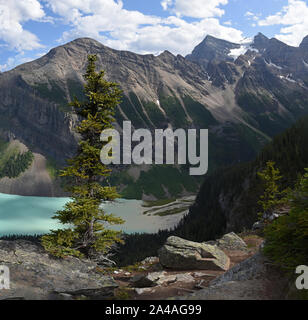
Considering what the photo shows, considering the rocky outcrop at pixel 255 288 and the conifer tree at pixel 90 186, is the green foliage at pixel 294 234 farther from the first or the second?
the conifer tree at pixel 90 186

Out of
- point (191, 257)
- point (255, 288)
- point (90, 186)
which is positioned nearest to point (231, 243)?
point (191, 257)

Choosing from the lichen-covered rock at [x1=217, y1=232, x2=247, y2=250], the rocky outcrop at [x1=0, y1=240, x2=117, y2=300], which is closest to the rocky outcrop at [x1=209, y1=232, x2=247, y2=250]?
the lichen-covered rock at [x1=217, y1=232, x2=247, y2=250]

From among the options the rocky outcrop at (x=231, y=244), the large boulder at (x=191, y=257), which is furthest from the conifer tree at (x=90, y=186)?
the rocky outcrop at (x=231, y=244)

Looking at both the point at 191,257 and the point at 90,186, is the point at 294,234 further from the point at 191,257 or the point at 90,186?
the point at 90,186

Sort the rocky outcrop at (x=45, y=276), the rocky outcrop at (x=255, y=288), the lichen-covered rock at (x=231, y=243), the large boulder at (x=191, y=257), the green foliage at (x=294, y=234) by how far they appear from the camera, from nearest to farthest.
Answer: the green foliage at (x=294, y=234) → the rocky outcrop at (x=255, y=288) → the rocky outcrop at (x=45, y=276) → the large boulder at (x=191, y=257) → the lichen-covered rock at (x=231, y=243)

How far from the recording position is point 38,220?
611 ft

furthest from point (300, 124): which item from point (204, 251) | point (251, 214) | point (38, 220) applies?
point (38, 220)

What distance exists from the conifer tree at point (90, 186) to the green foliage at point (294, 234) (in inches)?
542

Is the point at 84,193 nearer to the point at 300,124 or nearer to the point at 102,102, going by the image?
the point at 102,102

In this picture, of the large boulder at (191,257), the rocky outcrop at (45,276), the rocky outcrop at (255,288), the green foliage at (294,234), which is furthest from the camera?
the large boulder at (191,257)

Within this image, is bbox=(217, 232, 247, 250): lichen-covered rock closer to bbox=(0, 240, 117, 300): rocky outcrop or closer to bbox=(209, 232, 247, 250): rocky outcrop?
bbox=(209, 232, 247, 250): rocky outcrop

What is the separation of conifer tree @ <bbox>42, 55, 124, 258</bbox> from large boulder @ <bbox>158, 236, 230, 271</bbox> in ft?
16.9

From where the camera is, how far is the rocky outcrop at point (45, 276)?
1246 centimetres
